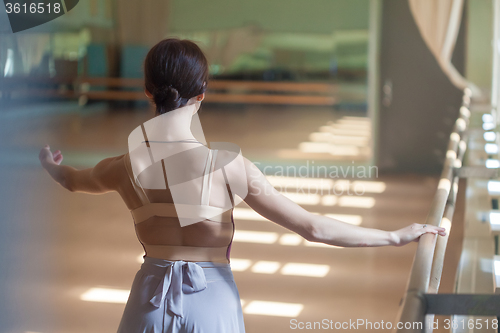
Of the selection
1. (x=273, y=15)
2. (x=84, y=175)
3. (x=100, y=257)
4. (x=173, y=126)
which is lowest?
(x=100, y=257)

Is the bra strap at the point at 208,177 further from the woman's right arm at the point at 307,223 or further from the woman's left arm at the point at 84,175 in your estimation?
the woman's left arm at the point at 84,175

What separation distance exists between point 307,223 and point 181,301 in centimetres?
32

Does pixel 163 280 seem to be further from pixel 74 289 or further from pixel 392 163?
pixel 392 163

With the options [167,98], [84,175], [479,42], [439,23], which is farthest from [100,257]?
[479,42]

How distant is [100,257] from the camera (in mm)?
3342

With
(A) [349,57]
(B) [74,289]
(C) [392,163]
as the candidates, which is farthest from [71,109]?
(B) [74,289]

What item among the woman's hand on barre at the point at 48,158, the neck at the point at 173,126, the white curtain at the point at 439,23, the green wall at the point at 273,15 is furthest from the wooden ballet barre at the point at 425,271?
the green wall at the point at 273,15

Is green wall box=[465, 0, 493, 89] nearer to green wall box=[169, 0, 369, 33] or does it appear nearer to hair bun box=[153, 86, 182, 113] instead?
green wall box=[169, 0, 369, 33]

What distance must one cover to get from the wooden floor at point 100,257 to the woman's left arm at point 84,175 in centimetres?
16

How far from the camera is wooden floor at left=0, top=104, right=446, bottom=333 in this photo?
61.7 inches

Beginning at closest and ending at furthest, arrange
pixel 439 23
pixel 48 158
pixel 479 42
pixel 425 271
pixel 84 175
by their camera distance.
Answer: pixel 425 271 < pixel 84 175 < pixel 48 158 < pixel 439 23 < pixel 479 42

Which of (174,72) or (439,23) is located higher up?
(439,23)

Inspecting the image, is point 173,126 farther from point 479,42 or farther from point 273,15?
point 273,15

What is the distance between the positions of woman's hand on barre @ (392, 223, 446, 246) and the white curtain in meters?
4.56
